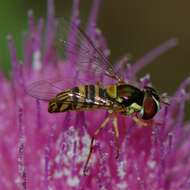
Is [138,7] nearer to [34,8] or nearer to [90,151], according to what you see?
[34,8]


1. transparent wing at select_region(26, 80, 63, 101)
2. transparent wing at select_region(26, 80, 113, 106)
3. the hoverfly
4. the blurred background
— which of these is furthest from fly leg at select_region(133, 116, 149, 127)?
the blurred background

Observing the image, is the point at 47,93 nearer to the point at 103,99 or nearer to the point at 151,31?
the point at 103,99

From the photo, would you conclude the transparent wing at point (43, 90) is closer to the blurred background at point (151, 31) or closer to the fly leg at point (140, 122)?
the fly leg at point (140, 122)

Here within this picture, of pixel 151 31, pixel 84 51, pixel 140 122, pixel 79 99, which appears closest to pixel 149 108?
pixel 140 122

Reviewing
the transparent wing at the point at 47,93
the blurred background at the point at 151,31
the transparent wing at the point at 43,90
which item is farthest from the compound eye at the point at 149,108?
the blurred background at the point at 151,31

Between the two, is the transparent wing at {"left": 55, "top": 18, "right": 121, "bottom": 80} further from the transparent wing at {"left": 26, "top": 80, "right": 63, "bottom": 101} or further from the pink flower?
the transparent wing at {"left": 26, "top": 80, "right": 63, "bottom": 101}

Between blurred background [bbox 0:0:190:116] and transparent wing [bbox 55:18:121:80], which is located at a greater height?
blurred background [bbox 0:0:190:116]

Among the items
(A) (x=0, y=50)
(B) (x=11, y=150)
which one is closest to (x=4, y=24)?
(A) (x=0, y=50)

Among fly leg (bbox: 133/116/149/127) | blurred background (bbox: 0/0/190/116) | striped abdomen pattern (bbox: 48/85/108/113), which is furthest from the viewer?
blurred background (bbox: 0/0/190/116)
